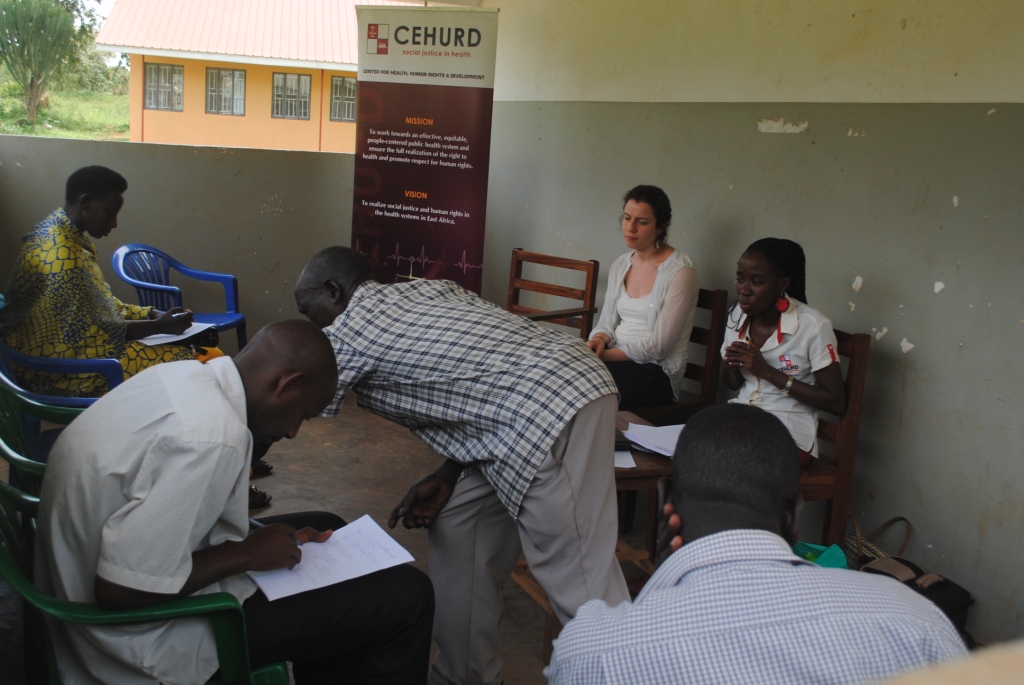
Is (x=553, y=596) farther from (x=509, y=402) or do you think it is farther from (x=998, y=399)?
(x=998, y=399)

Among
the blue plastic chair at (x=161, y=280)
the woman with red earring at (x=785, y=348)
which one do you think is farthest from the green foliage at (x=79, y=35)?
the woman with red earring at (x=785, y=348)

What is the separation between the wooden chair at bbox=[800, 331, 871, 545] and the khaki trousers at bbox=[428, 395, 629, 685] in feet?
3.55

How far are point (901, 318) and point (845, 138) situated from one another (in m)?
0.71

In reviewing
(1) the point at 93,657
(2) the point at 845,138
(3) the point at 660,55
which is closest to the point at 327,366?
(1) the point at 93,657

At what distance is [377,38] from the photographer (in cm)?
509

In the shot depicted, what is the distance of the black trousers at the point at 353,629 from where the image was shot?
5.68 feet

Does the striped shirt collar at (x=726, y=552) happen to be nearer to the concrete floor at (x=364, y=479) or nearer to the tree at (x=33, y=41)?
the concrete floor at (x=364, y=479)

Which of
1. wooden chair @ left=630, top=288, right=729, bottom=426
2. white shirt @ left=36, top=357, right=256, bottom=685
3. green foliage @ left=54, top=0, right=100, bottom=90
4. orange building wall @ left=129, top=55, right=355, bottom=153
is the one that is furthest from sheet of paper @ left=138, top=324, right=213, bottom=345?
orange building wall @ left=129, top=55, right=355, bottom=153

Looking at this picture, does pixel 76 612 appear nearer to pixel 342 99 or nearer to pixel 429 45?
pixel 429 45

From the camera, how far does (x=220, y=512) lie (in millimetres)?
1561

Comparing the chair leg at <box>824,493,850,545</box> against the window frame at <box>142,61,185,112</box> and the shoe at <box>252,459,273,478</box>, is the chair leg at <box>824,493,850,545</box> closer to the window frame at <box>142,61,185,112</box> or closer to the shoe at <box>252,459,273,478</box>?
the shoe at <box>252,459,273,478</box>

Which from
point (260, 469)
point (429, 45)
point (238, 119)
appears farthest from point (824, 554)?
point (238, 119)

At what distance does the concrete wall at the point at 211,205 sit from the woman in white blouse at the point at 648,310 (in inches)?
106

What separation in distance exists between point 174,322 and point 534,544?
2302 millimetres
